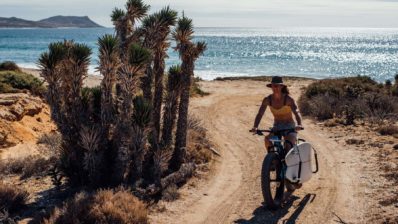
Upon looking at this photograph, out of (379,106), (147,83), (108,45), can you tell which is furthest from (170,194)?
(379,106)

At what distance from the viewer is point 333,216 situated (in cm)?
799

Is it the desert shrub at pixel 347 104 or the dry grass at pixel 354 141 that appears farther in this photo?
the desert shrub at pixel 347 104

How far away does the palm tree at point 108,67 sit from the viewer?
8680 mm

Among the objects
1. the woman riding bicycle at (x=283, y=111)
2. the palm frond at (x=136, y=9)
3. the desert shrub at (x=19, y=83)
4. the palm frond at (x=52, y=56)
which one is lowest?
the desert shrub at (x=19, y=83)

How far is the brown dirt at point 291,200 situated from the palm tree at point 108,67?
2154mm

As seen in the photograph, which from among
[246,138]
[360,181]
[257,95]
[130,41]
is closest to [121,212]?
[130,41]

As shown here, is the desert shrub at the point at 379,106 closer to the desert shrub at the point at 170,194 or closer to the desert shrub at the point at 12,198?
the desert shrub at the point at 170,194

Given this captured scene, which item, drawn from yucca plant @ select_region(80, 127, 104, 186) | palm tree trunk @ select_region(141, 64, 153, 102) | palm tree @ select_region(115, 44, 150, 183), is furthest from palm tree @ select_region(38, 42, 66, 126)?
palm tree trunk @ select_region(141, 64, 153, 102)

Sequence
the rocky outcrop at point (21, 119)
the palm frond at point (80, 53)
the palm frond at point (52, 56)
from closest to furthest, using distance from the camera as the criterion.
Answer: the palm frond at point (52, 56)
the palm frond at point (80, 53)
the rocky outcrop at point (21, 119)

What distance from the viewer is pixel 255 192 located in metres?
9.40

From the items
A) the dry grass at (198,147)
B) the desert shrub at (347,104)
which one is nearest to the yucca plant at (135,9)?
the dry grass at (198,147)

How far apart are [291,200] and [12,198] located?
5010 mm

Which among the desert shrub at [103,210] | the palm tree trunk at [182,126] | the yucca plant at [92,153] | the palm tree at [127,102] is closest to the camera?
the desert shrub at [103,210]

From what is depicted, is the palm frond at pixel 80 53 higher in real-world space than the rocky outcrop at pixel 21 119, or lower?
higher
